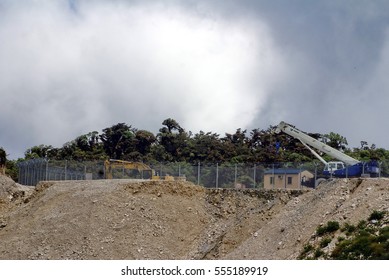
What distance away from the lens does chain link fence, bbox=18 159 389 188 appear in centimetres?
6744

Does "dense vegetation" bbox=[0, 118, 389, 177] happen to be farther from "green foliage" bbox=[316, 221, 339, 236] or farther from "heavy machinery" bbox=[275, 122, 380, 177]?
"green foliage" bbox=[316, 221, 339, 236]

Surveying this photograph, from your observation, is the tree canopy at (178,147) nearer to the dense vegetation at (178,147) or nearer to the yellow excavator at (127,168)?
the dense vegetation at (178,147)

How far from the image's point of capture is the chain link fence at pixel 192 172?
221 feet

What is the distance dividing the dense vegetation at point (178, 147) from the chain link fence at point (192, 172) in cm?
3087

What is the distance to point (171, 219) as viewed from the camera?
200 ft

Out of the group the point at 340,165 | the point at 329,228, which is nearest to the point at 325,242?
the point at 329,228

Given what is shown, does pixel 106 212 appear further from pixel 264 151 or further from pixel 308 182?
pixel 264 151

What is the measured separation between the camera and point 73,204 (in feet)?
206

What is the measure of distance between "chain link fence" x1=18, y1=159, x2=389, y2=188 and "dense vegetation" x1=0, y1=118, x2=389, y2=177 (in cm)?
3087

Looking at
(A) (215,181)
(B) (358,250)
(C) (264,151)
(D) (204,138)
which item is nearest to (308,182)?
(A) (215,181)

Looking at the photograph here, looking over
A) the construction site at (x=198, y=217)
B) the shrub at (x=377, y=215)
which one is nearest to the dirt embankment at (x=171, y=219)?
the construction site at (x=198, y=217)

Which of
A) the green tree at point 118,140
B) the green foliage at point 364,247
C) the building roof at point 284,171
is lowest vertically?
A: the green foliage at point 364,247

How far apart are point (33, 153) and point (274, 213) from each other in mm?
66069

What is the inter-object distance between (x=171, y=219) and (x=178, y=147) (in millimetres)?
57638
